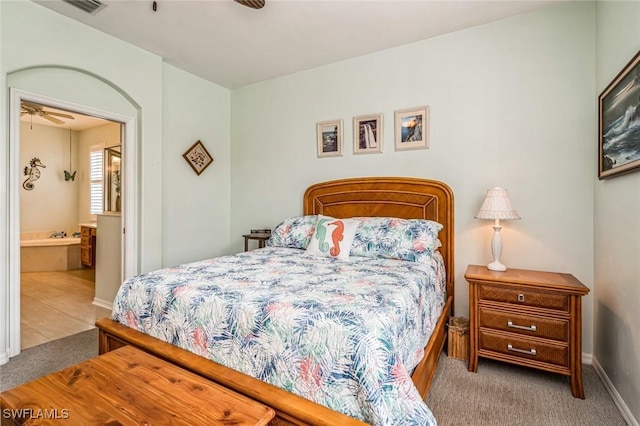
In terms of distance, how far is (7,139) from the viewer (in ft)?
8.04

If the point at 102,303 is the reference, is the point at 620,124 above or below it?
above

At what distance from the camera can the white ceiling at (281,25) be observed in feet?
8.43

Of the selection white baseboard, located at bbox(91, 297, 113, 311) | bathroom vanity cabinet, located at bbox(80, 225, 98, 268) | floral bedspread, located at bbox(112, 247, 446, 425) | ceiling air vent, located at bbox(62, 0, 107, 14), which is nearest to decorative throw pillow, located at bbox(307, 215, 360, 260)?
floral bedspread, located at bbox(112, 247, 446, 425)

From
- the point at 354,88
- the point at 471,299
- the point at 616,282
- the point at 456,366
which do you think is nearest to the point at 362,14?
the point at 354,88

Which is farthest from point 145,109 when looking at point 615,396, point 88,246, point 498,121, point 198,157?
point 615,396

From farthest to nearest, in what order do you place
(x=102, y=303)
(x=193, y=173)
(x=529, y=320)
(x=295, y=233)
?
(x=193, y=173)
(x=102, y=303)
(x=295, y=233)
(x=529, y=320)

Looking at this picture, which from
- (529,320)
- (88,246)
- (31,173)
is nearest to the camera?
(529,320)

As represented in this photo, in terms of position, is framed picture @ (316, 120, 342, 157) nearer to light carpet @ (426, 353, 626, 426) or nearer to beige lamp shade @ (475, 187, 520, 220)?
beige lamp shade @ (475, 187, 520, 220)

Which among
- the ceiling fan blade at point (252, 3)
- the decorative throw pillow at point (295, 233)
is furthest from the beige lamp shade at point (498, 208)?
the ceiling fan blade at point (252, 3)

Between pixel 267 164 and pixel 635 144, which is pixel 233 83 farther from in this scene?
pixel 635 144

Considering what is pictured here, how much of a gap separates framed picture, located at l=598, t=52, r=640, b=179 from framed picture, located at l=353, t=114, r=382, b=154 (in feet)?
5.77

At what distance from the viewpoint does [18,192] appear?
8.25 feet

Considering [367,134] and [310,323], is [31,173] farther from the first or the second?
[310,323]

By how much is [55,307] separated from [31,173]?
3822mm
